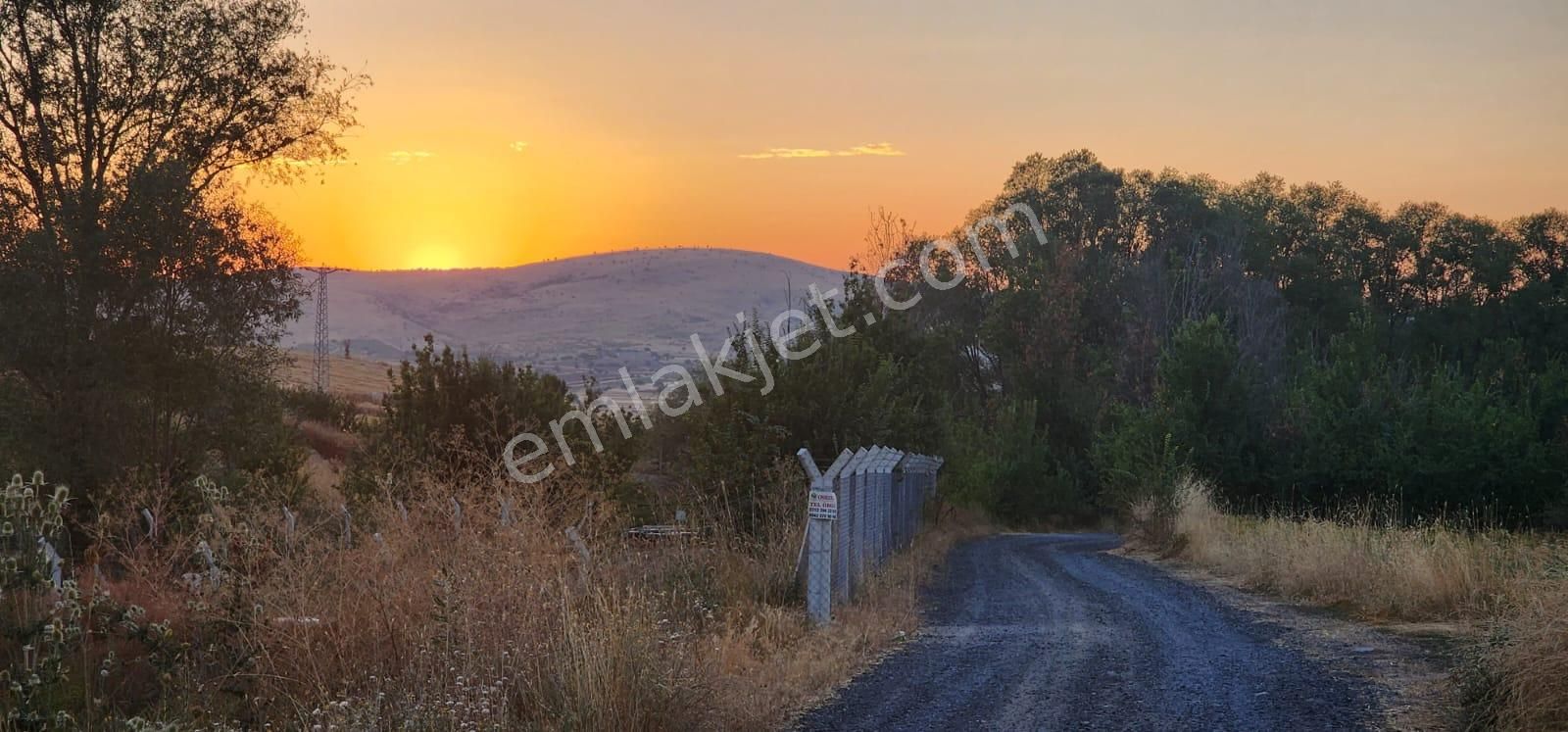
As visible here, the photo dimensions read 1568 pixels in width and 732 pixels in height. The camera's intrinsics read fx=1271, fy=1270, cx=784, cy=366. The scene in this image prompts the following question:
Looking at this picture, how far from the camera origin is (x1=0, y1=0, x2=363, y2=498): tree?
21.1 m

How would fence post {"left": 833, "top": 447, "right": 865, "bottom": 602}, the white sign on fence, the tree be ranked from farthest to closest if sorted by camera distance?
the tree
fence post {"left": 833, "top": 447, "right": 865, "bottom": 602}
the white sign on fence

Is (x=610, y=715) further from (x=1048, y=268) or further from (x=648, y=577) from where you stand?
(x=1048, y=268)

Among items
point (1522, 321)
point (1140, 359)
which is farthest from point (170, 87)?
point (1522, 321)

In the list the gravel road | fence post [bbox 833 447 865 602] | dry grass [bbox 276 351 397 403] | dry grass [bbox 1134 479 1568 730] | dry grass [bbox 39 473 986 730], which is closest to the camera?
dry grass [bbox 39 473 986 730]

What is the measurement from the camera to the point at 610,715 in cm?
746

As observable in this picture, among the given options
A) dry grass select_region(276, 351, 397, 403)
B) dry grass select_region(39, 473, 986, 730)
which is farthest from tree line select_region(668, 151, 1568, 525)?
dry grass select_region(276, 351, 397, 403)

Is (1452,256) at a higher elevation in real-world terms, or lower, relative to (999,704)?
higher

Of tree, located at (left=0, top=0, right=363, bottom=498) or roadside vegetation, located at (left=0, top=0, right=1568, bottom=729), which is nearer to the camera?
roadside vegetation, located at (left=0, top=0, right=1568, bottom=729)

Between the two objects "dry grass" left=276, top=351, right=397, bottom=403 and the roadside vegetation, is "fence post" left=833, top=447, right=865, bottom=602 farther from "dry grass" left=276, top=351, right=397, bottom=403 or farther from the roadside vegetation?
"dry grass" left=276, top=351, right=397, bottom=403

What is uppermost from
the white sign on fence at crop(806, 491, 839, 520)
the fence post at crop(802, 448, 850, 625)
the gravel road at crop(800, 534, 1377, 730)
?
the white sign on fence at crop(806, 491, 839, 520)

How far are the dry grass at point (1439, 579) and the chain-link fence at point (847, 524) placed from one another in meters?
5.40

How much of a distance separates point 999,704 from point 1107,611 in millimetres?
6082

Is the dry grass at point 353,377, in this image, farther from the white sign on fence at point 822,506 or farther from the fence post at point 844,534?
the white sign on fence at point 822,506

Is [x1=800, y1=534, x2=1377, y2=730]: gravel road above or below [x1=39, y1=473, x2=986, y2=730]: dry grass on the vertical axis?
below
